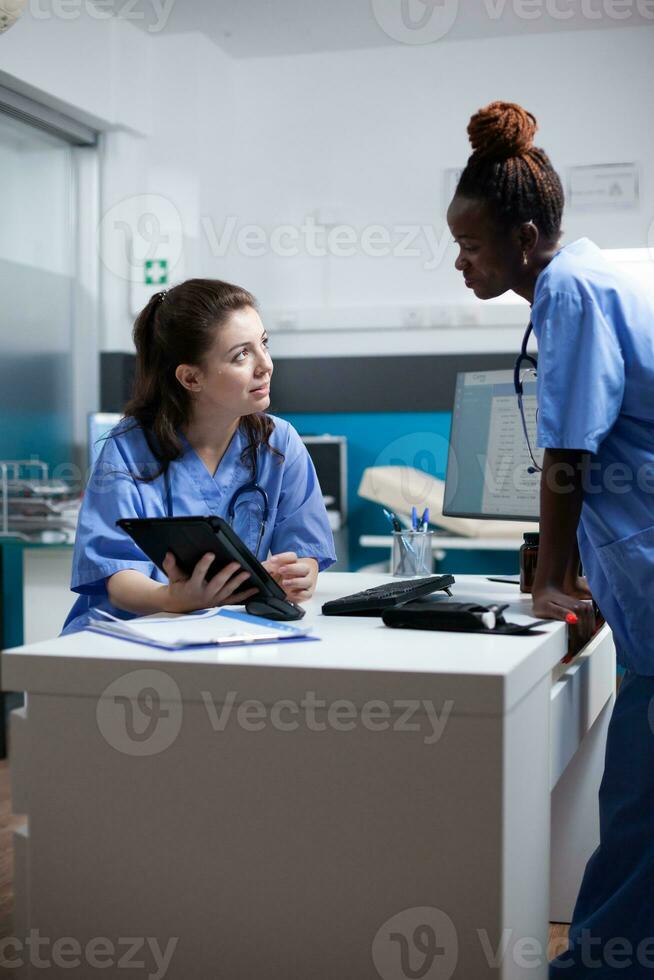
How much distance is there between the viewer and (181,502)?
70.5 inches

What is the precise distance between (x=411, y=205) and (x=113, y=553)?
3895 mm

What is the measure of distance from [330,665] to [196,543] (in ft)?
1.26

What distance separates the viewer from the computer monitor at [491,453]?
1.98 m

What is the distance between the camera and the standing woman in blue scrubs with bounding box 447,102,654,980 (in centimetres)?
136

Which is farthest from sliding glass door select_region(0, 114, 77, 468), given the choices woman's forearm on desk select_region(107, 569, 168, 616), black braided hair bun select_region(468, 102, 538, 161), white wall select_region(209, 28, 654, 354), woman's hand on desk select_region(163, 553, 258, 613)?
black braided hair bun select_region(468, 102, 538, 161)

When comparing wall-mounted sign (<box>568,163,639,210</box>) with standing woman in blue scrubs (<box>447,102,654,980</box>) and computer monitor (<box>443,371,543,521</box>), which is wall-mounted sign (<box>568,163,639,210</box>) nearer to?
computer monitor (<box>443,371,543,521</box>)

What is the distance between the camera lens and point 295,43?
16.9 ft

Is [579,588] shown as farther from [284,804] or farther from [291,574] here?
[284,804]

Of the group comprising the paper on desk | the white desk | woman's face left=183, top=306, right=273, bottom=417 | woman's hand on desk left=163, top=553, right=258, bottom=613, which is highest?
woman's face left=183, top=306, right=273, bottom=417

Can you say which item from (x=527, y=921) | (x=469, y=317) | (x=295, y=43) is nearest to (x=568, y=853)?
(x=527, y=921)

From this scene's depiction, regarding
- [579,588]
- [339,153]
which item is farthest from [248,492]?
[339,153]

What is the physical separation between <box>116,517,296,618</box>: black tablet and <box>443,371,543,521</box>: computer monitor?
2.03ft

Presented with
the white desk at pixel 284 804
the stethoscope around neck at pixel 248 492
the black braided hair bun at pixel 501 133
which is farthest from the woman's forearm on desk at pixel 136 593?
the black braided hair bun at pixel 501 133

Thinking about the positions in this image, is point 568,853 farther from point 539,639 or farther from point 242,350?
point 242,350
